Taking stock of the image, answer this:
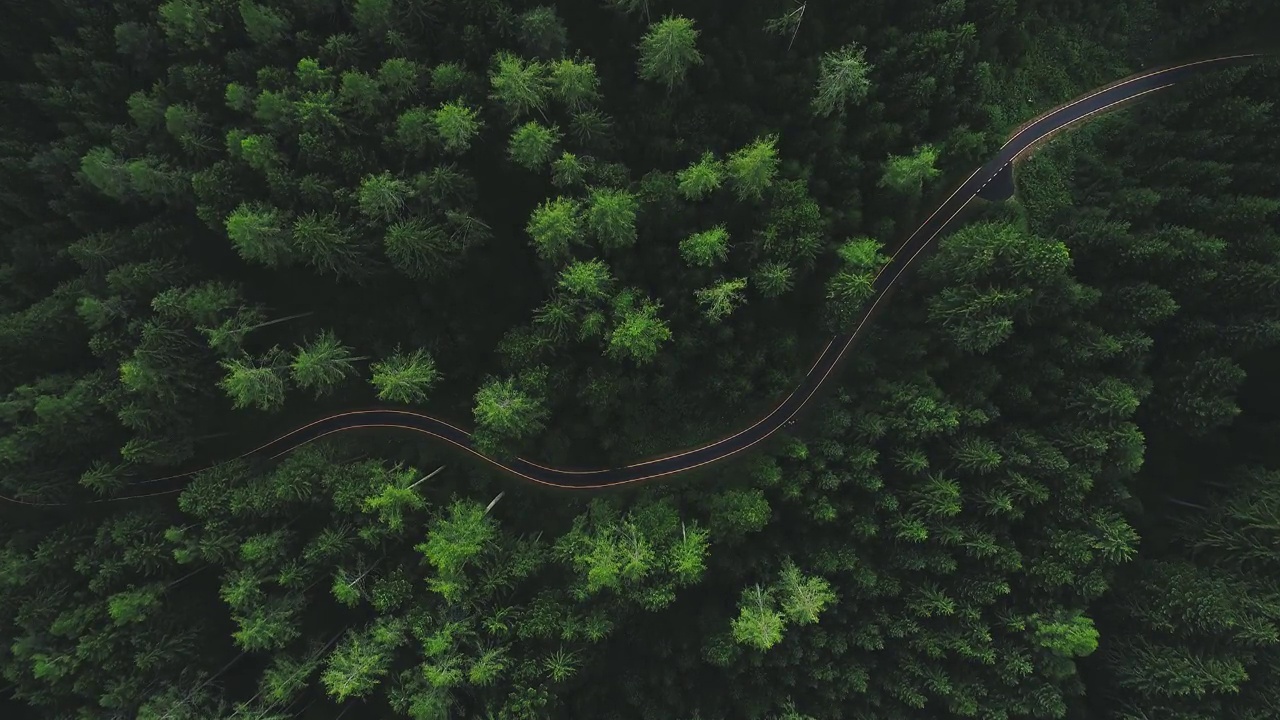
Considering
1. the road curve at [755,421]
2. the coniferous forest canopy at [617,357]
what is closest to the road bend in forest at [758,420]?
the road curve at [755,421]

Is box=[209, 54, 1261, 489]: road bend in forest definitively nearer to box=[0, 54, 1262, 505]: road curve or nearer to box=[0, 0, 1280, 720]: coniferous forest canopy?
box=[0, 54, 1262, 505]: road curve

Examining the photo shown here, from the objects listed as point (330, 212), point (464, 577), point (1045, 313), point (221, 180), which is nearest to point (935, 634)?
point (1045, 313)

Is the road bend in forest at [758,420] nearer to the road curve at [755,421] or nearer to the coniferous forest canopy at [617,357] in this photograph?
the road curve at [755,421]

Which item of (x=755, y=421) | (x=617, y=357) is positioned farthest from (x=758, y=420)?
(x=617, y=357)

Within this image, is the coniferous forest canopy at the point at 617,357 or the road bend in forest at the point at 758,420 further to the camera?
the road bend in forest at the point at 758,420

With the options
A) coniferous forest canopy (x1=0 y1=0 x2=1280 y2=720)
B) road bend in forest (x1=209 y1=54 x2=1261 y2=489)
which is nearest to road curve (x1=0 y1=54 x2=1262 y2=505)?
road bend in forest (x1=209 y1=54 x2=1261 y2=489)
